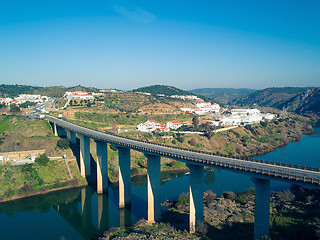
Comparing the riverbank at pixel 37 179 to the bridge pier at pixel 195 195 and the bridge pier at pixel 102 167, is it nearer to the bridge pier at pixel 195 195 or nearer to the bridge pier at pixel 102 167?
the bridge pier at pixel 102 167

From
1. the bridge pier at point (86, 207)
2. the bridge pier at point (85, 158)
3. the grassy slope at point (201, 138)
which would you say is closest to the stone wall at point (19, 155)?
the bridge pier at point (85, 158)

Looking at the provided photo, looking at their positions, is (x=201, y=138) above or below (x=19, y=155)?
below

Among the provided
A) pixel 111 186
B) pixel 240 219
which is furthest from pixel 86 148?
pixel 240 219

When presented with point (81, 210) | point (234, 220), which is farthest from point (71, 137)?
point (234, 220)

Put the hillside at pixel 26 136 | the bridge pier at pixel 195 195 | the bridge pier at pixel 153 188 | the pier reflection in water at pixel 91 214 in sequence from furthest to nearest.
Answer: the hillside at pixel 26 136, the pier reflection in water at pixel 91 214, the bridge pier at pixel 153 188, the bridge pier at pixel 195 195

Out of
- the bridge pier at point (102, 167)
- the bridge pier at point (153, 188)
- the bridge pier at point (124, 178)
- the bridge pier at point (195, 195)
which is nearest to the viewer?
the bridge pier at point (195, 195)

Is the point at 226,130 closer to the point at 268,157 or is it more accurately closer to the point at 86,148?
the point at 268,157

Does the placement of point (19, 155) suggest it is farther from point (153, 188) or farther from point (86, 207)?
point (153, 188)

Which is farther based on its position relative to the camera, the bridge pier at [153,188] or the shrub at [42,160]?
the shrub at [42,160]
